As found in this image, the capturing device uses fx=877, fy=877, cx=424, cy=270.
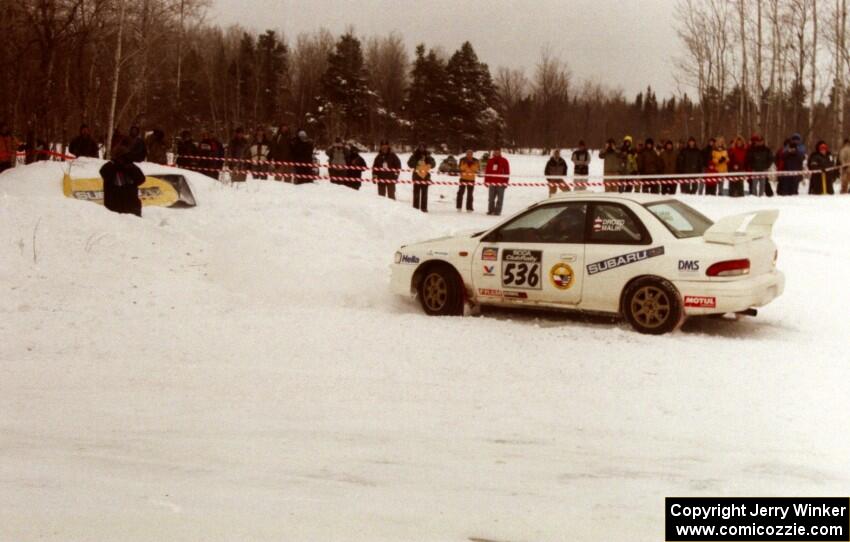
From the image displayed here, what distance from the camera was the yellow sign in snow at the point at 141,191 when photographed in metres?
15.0

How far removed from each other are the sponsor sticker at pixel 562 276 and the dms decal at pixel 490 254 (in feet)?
2.20

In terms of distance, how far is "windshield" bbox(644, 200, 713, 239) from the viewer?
8852mm

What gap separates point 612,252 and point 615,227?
29cm

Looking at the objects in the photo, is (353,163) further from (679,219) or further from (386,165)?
(679,219)

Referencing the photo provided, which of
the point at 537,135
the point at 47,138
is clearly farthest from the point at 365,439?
the point at 537,135

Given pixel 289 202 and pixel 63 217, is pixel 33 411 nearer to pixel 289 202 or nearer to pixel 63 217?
pixel 63 217

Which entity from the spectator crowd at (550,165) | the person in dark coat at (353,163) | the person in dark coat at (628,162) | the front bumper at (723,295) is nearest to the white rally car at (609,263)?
the front bumper at (723,295)

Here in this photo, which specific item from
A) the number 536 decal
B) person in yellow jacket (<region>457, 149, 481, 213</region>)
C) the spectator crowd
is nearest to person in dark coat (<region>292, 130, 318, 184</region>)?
the spectator crowd

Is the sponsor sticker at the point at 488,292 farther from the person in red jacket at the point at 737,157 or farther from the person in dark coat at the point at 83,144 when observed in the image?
the person in red jacket at the point at 737,157

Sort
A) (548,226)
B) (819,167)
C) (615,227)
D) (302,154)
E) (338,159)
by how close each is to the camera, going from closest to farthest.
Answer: (615,227)
(548,226)
(302,154)
(338,159)
(819,167)

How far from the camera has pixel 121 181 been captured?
1299cm

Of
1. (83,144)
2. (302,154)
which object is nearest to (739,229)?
(302,154)

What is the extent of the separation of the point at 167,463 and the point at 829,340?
641cm

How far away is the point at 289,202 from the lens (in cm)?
1543
